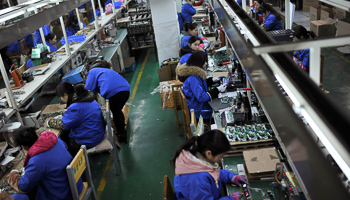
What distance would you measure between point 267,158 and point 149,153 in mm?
2493

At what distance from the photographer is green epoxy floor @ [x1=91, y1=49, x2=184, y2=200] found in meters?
4.46

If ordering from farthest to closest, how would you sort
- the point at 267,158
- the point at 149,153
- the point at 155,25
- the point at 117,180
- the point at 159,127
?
the point at 155,25, the point at 159,127, the point at 149,153, the point at 117,180, the point at 267,158

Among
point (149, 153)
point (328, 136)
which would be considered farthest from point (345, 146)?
point (149, 153)

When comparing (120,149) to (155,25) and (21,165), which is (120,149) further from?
(155,25)

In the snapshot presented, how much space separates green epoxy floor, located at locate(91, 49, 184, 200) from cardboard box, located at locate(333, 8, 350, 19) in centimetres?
608

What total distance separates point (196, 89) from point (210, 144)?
201cm

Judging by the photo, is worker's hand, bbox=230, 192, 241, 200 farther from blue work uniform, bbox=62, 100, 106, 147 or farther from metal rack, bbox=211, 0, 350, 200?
blue work uniform, bbox=62, 100, 106, 147

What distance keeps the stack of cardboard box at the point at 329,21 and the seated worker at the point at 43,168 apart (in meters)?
7.91

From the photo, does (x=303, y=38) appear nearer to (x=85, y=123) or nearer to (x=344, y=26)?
(x=85, y=123)

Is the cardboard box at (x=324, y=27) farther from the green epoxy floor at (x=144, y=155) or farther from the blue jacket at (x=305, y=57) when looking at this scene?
the green epoxy floor at (x=144, y=155)

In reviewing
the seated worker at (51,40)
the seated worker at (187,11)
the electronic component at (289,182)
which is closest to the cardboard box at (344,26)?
the seated worker at (187,11)

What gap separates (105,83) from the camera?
529 cm

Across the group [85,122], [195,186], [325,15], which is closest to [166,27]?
[85,122]

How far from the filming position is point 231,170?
326cm
